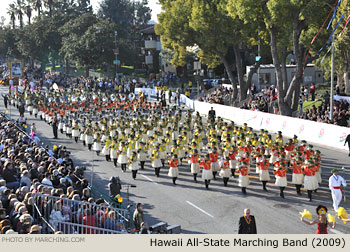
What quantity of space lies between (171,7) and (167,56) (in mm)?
20880

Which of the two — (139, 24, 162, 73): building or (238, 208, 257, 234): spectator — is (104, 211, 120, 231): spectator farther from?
(139, 24, 162, 73): building

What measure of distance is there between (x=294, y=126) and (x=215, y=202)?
1215 cm

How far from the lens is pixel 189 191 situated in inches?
714

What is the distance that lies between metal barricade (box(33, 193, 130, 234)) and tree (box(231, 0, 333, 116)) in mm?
17951

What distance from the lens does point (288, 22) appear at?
2758cm

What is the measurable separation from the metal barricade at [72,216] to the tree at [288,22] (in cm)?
1795

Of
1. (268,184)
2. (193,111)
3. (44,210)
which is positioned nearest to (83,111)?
(193,111)

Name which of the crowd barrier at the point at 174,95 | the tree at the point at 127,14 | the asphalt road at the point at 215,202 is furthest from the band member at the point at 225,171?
the tree at the point at 127,14

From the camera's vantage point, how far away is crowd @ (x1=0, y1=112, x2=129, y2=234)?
10.4 meters

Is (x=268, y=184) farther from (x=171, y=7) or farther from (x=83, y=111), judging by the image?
(x=171, y=7)

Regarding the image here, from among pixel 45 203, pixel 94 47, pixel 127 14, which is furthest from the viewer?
pixel 127 14

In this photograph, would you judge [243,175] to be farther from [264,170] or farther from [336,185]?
[336,185]

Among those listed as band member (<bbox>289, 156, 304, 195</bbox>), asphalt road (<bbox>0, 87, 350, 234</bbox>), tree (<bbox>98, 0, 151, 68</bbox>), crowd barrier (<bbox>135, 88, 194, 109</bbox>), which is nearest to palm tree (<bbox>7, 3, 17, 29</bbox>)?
tree (<bbox>98, 0, 151, 68</bbox>)

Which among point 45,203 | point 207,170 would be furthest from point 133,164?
point 45,203
